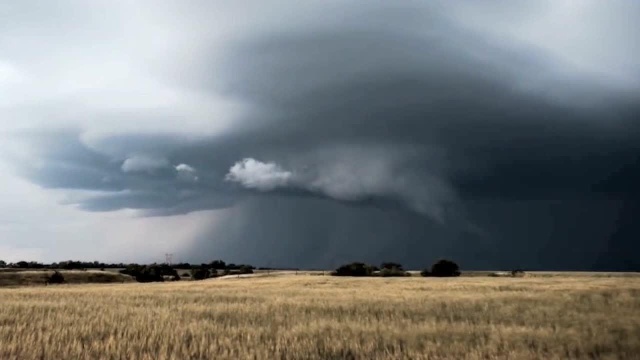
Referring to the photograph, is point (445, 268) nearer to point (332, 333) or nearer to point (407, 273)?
point (407, 273)

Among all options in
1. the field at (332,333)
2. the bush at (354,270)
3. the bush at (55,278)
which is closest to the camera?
the field at (332,333)

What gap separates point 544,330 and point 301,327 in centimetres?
777

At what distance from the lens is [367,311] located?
2555 centimetres

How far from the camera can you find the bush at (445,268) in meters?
115

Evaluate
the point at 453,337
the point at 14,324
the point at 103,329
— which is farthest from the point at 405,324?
the point at 14,324

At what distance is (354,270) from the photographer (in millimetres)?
114688

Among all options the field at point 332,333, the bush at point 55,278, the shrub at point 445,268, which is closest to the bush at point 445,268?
the shrub at point 445,268

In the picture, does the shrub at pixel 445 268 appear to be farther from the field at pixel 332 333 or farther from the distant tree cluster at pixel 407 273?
the field at pixel 332 333

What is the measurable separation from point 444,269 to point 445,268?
1.46 ft

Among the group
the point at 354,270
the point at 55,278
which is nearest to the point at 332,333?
the point at 55,278

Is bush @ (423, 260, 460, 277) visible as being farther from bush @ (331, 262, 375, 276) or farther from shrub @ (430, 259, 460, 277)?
bush @ (331, 262, 375, 276)

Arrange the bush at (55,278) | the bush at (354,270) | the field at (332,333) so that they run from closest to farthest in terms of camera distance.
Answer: the field at (332,333), the bush at (55,278), the bush at (354,270)

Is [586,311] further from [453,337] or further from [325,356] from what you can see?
[325,356]

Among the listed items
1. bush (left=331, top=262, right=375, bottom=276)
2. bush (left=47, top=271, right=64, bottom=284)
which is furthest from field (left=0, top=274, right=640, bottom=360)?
bush (left=331, top=262, right=375, bottom=276)
